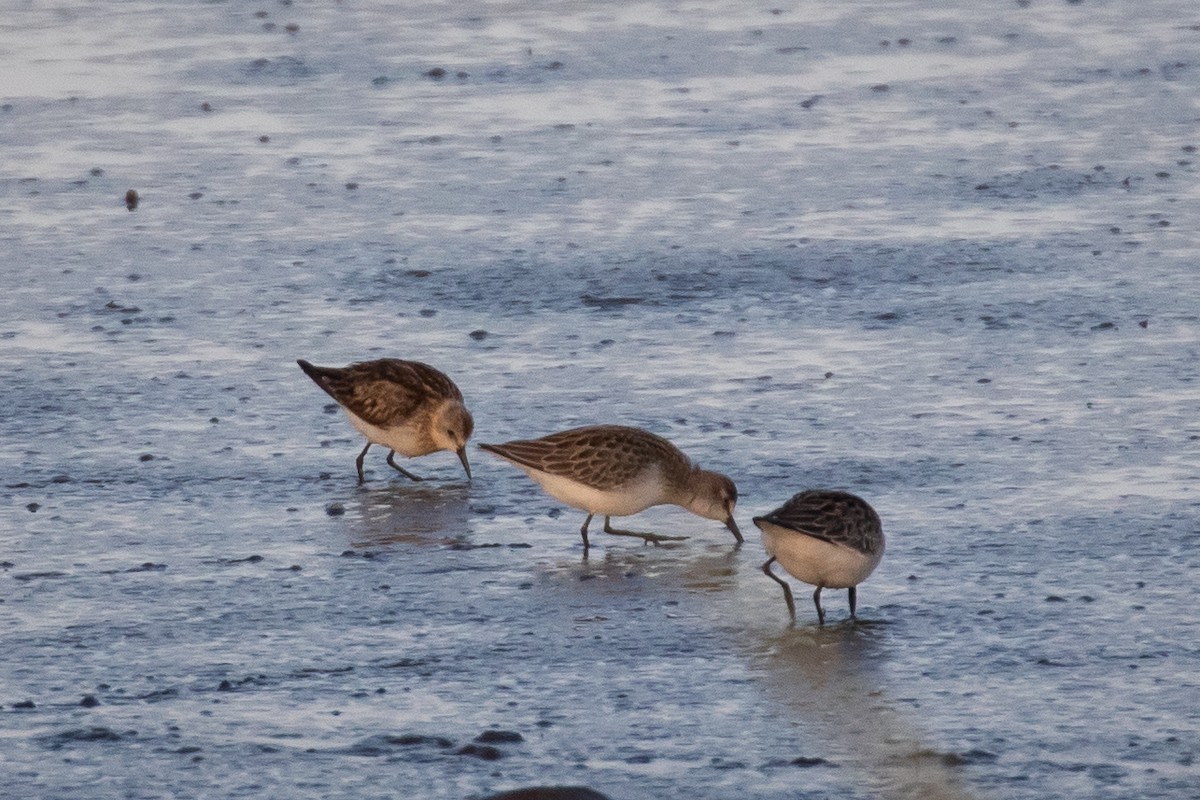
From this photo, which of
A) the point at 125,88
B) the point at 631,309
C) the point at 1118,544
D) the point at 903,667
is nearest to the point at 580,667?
the point at 903,667

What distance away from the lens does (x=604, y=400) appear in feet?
34.2

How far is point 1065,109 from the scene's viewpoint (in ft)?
53.6

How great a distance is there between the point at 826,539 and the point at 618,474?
1.34 metres

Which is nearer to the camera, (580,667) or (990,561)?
(580,667)

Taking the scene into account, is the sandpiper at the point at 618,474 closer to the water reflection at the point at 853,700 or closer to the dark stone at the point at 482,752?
the water reflection at the point at 853,700

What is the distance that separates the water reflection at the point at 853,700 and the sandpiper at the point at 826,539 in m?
0.19

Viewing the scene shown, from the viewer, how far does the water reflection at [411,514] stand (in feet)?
29.5

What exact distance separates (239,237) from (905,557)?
6.23 meters

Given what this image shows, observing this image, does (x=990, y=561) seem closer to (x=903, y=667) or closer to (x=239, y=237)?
(x=903, y=667)

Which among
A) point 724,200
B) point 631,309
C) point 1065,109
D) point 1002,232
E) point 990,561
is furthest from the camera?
point 1065,109

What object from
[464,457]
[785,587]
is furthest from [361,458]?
[785,587]

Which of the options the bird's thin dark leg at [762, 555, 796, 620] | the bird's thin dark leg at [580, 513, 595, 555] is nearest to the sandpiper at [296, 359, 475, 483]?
the bird's thin dark leg at [580, 513, 595, 555]

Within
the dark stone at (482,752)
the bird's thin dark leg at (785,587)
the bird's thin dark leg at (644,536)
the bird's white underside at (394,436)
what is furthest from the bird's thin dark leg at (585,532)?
the dark stone at (482,752)

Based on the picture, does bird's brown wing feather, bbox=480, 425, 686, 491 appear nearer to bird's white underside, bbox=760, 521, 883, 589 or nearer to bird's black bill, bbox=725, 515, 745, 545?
bird's black bill, bbox=725, 515, 745, 545
